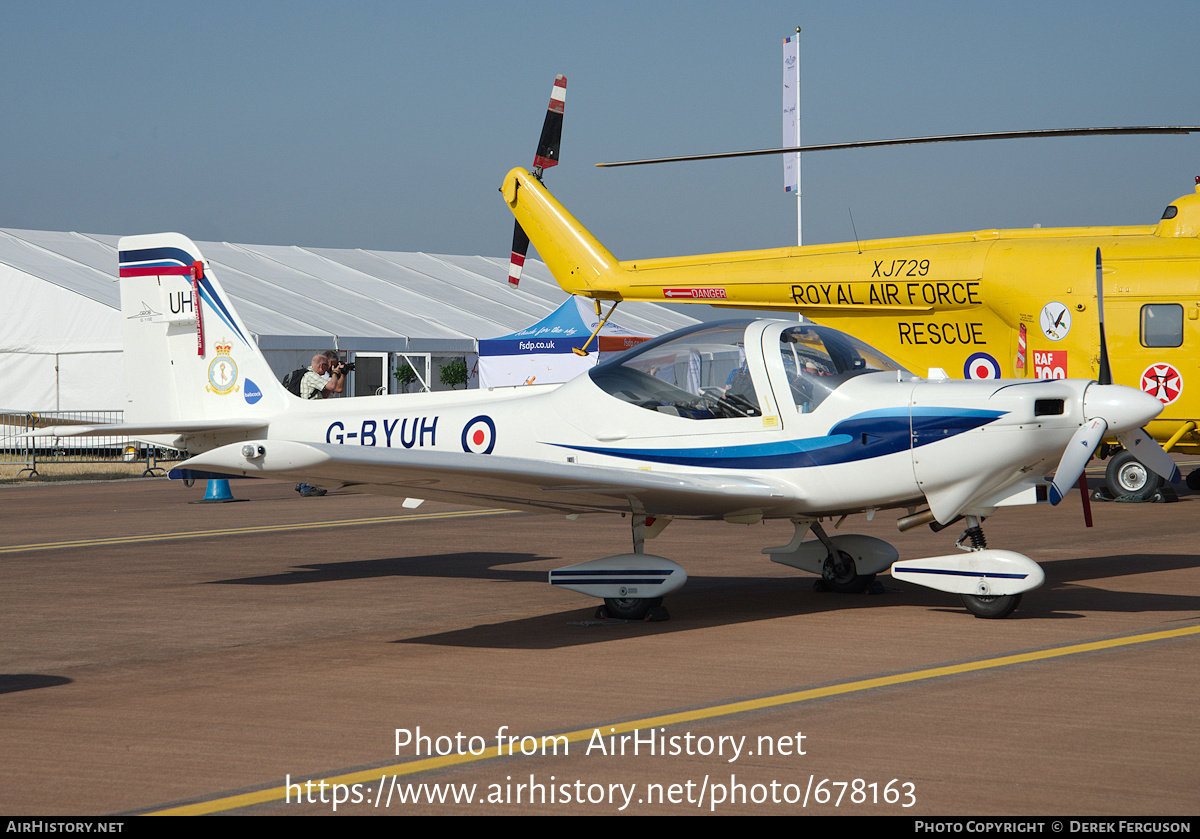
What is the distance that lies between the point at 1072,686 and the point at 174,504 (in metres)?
14.3

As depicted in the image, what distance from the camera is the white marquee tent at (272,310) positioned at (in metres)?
26.3

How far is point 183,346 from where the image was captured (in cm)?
983

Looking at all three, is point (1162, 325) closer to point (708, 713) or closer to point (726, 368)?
point (726, 368)

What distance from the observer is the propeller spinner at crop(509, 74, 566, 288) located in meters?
19.7

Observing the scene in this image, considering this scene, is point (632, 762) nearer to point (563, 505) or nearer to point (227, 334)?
point (563, 505)

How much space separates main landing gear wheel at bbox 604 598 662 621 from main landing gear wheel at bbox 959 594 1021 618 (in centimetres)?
199

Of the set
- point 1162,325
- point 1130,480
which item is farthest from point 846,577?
point 1130,480

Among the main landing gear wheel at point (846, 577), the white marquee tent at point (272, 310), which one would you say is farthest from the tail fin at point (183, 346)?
the white marquee tent at point (272, 310)

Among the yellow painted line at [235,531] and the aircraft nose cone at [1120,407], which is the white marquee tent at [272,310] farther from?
the aircraft nose cone at [1120,407]

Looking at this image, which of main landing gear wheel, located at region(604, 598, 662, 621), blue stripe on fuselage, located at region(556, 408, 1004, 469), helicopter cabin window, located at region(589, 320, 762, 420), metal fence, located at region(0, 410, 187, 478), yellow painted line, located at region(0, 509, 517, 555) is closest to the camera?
blue stripe on fuselage, located at region(556, 408, 1004, 469)

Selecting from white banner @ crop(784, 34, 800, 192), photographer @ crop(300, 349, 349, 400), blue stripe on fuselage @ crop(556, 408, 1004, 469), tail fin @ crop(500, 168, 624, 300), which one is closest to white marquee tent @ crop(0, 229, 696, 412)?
white banner @ crop(784, 34, 800, 192)

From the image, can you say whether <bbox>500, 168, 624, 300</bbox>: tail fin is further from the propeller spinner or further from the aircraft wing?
the aircraft wing

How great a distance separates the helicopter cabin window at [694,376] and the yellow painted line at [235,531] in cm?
337
